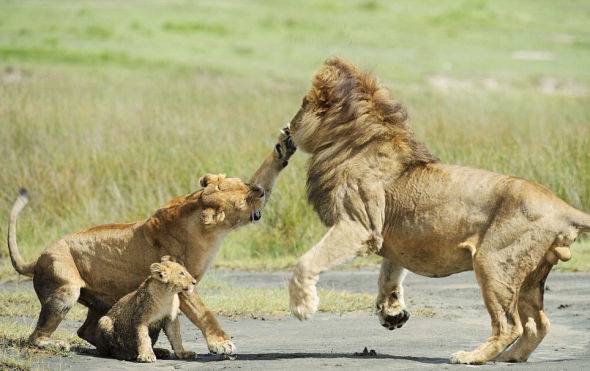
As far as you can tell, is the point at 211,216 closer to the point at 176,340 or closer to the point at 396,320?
the point at 176,340

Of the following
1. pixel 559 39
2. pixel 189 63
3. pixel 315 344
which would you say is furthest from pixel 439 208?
pixel 559 39

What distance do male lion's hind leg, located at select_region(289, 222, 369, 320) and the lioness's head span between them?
2.00 ft

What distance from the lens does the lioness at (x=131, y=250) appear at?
7734 mm

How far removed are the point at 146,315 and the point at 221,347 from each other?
477 millimetres

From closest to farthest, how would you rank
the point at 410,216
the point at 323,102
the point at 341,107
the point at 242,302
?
the point at 410,216, the point at 341,107, the point at 323,102, the point at 242,302

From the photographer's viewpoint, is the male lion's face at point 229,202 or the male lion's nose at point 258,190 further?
the male lion's nose at point 258,190

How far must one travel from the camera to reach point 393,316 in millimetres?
7957

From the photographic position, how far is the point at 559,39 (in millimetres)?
43438

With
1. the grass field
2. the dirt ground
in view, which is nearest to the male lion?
the dirt ground

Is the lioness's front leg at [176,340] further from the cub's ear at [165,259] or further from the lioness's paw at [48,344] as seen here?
the lioness's paw at [48,344]

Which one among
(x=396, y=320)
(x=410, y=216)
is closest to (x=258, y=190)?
(x=410, y=216)

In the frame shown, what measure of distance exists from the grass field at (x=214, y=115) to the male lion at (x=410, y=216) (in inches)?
78.2

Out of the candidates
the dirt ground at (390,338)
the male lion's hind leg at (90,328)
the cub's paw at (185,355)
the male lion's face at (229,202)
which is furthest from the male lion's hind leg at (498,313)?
the male lion's hind leg at (90,328)

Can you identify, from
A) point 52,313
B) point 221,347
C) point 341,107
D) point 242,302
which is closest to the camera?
point 221,347
